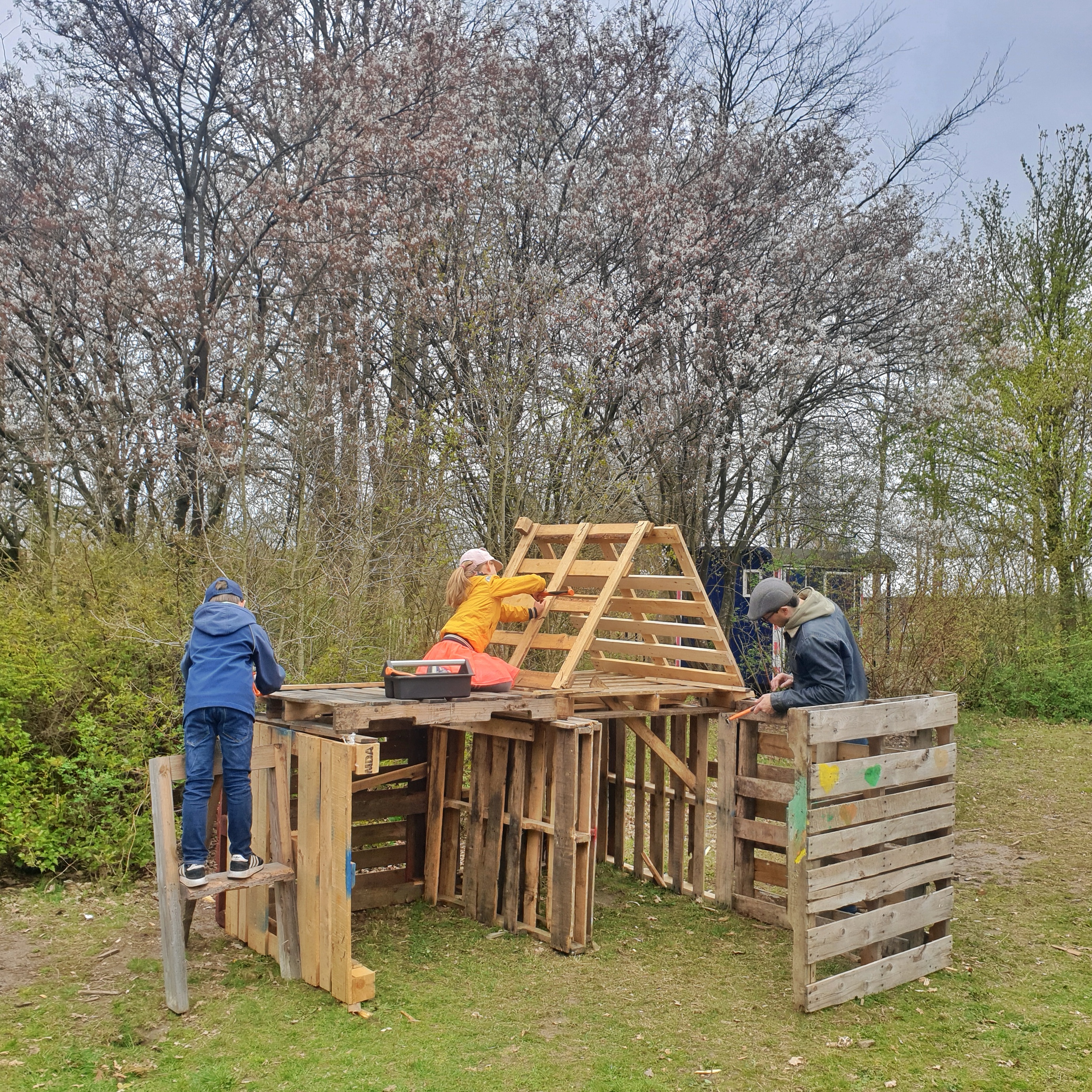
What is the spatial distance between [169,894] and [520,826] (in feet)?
6.97

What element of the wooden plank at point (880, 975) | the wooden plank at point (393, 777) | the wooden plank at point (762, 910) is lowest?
the wooden plank at point (762, 910)

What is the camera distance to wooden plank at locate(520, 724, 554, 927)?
6086mm

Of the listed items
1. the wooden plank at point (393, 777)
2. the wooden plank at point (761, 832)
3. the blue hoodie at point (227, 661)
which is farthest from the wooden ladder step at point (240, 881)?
the wooden plank at point (761, 832)

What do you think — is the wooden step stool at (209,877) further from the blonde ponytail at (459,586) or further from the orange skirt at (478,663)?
the blonde ponytail at (459,586)

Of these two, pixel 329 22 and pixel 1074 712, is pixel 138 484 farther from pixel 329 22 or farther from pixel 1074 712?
pixel 1074 712

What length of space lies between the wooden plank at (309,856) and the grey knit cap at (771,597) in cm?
260

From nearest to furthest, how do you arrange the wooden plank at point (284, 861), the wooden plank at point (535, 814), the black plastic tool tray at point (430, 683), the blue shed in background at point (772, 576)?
the wooden plank at point (284, 861) → the black plastic tool tray at point (430, 683) → the wooden plank at point (535, 814) → the blue shed in background at point (772, 576)

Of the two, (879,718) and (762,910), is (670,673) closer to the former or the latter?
(762,910)

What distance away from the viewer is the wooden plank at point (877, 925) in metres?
4.89

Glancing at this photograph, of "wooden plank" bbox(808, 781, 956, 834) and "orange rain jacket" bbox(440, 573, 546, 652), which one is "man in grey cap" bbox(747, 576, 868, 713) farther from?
"orange rain jacket" bbox(440, 573, 546, 652)

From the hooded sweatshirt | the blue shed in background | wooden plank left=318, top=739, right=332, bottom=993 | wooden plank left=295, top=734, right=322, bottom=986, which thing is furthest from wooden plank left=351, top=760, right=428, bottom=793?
the blue shed in background

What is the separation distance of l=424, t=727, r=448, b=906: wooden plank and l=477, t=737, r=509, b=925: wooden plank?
0.50 meters

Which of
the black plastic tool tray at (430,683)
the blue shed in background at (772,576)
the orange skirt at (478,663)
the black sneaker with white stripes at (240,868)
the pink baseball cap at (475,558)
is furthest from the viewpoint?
the blue shed in background at (772,576)

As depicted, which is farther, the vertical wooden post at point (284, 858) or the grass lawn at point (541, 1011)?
the vertical wooden post at point (284, 858)
